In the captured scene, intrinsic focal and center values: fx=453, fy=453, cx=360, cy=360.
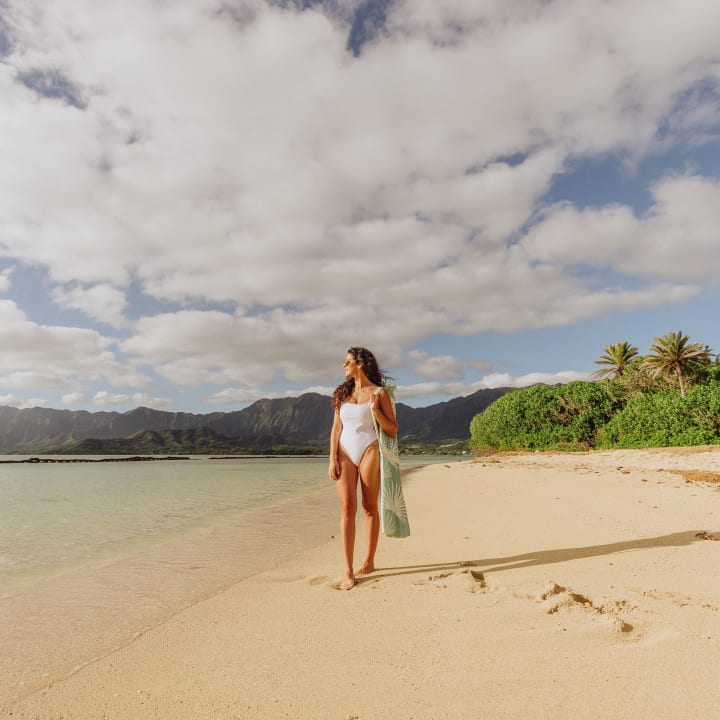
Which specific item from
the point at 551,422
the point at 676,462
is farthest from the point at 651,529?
the point at 551,422

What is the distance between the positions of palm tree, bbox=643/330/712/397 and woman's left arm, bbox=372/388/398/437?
125ft

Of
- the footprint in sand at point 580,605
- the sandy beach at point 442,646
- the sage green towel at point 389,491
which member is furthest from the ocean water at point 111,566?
the footprint in sand at point 580,605

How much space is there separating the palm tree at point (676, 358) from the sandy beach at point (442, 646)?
36946 mm

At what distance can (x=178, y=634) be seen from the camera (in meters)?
3.25

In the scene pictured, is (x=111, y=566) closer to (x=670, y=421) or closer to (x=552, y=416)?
(x=670, y=421)

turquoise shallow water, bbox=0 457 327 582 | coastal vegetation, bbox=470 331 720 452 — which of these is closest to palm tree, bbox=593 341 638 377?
coastal vegetation, bbox=470 331 720 452

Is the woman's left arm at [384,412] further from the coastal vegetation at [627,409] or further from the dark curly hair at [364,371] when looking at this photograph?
the coastal vegetation at [627,409]

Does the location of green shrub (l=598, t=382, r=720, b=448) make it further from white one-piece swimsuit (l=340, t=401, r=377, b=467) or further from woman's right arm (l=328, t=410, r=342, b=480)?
woman's right arm (l=328, t=410, r=342, b=480)

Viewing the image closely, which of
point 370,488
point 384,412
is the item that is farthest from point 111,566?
point 384,412

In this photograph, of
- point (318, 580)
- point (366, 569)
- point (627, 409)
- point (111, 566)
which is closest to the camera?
point (318, 580)

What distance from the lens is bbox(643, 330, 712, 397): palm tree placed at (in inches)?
1400

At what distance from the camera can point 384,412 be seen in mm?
4742

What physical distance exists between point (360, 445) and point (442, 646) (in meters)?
2.16

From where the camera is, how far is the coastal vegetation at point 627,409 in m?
27.7
